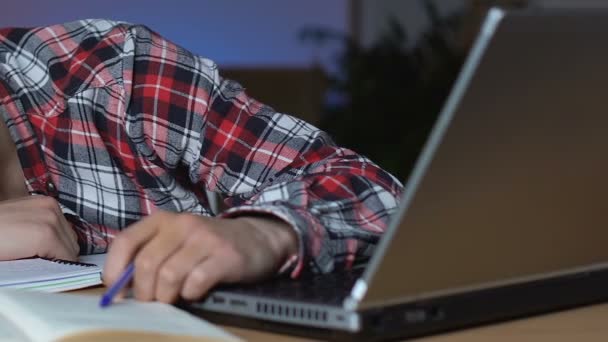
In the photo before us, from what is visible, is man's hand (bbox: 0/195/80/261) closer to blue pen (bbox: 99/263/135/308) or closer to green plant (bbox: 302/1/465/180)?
blue pen (bbox: 99/263/135/308)

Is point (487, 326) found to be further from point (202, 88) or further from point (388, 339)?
point (202, 88)

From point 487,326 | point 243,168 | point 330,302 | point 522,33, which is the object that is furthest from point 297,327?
point 243,168

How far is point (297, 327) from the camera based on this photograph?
0.71m

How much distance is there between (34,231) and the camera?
1.04m

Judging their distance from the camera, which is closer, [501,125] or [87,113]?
[501,125]

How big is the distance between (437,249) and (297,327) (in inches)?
4.9

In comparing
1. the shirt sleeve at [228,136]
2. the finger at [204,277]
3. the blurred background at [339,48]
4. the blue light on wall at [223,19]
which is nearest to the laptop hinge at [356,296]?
the finger at [204,277]

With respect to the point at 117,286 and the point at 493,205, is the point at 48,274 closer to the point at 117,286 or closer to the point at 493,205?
the point at 117,286

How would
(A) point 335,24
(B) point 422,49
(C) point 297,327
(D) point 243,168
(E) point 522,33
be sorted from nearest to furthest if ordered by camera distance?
(E) point 522,33 < (C) point 297,327 < (D) point 243,168 < (B) point 422,49 < (A) point 335,24

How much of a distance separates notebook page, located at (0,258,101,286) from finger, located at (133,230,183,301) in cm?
16

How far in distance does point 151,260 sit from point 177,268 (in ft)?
0.07

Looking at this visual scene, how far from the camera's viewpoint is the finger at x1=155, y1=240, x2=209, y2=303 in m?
0.75

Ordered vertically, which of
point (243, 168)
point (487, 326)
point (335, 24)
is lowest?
point (335, 24)

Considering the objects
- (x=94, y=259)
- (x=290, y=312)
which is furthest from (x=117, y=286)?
(x=94, y=259)
